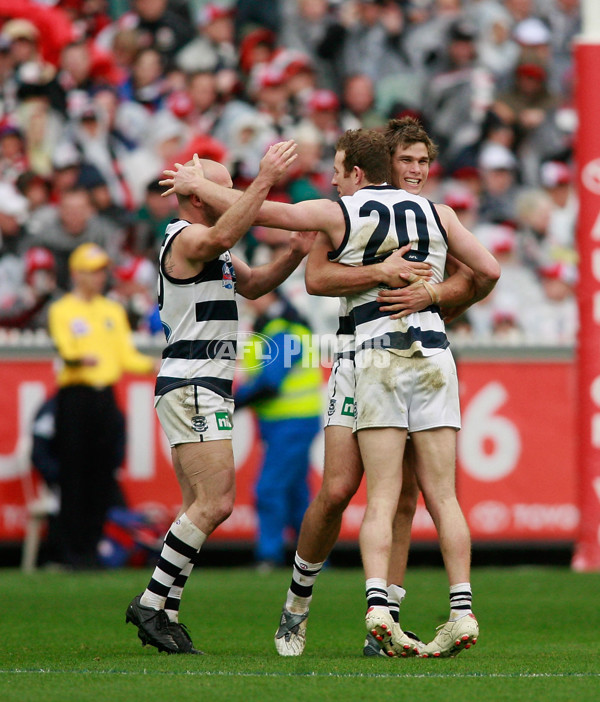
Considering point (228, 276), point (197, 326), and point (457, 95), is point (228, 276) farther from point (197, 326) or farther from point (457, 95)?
point (457, 95)

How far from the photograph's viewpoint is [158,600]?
20.6 ft

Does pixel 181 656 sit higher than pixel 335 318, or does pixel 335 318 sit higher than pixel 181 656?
pixel 335 318

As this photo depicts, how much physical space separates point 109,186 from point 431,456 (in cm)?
990

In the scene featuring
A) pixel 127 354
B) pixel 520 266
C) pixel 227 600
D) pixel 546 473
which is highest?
pixel 520 266

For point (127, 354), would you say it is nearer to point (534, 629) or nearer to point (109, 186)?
point (109, 186)

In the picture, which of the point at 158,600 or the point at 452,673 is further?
the point at 158,600

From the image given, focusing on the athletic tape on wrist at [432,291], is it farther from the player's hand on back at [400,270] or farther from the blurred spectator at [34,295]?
the blurred spectator at [34,295]

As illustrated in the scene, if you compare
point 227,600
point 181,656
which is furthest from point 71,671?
point 227,600

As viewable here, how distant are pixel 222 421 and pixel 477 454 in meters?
6.36

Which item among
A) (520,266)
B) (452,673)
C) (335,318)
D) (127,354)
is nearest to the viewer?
(452,673)

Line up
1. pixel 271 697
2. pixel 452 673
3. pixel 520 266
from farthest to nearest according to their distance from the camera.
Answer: pixel 520 266, pixel 452 673, pixel 271 697

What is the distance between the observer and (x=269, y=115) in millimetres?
16344

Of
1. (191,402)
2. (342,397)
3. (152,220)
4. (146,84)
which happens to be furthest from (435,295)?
(146,84)

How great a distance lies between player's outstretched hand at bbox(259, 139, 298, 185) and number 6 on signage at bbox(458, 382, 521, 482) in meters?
6.56
